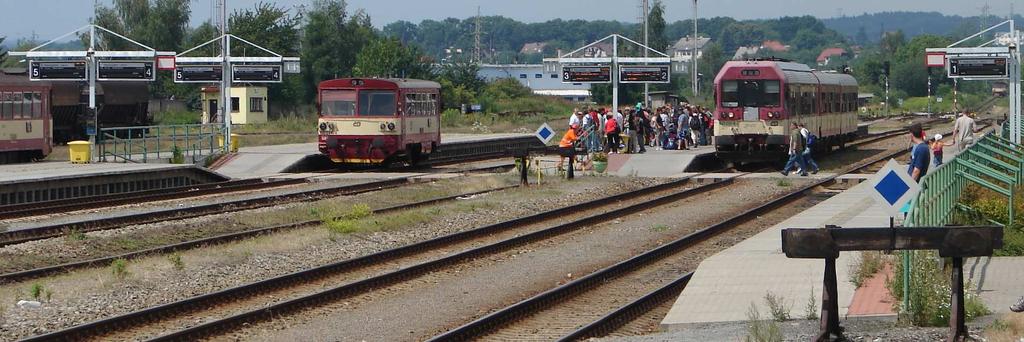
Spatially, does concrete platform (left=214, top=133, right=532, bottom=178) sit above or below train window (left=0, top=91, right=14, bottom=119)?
below

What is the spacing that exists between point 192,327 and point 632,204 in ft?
52.8

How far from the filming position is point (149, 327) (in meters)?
13.4

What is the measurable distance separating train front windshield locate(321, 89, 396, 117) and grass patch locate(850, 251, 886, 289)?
2215 cm

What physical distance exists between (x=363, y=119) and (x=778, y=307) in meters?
24.9

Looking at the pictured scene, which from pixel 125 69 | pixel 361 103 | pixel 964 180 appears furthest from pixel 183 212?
pixel 125 69

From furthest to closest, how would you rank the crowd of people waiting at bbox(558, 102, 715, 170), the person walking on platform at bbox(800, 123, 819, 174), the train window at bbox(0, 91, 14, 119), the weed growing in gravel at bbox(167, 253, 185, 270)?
the crowd of people waiting at bbox(558, 102, 715, 170) → the train window at bbox(0, 91, 14, 119) → the person walking on platform at bbox(800, 123, 819, 174) → the weed growing in gravel at bbox(167, 253, 185, 270)

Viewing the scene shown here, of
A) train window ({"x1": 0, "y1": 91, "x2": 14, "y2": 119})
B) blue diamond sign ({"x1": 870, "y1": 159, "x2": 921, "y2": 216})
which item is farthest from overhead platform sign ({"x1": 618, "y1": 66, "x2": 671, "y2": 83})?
blue diamond sign ({"x1": 870, "y1": 159, "x2": 921, "y2": 216})

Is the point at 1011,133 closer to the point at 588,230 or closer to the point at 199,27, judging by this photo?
the point at 588,230

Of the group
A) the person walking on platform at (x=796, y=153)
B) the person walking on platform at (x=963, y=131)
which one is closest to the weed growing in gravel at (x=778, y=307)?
the person walking on platform at (x=963, y=131)

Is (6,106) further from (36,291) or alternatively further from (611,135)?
(36,291)

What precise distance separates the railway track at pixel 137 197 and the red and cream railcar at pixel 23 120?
792cm

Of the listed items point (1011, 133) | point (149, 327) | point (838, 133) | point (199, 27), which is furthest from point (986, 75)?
point (199, 27)

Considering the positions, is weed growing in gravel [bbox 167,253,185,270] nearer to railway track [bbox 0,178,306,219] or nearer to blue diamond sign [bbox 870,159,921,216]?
railway track [bbox 0,178,306,219]

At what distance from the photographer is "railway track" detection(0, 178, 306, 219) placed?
2482cm
